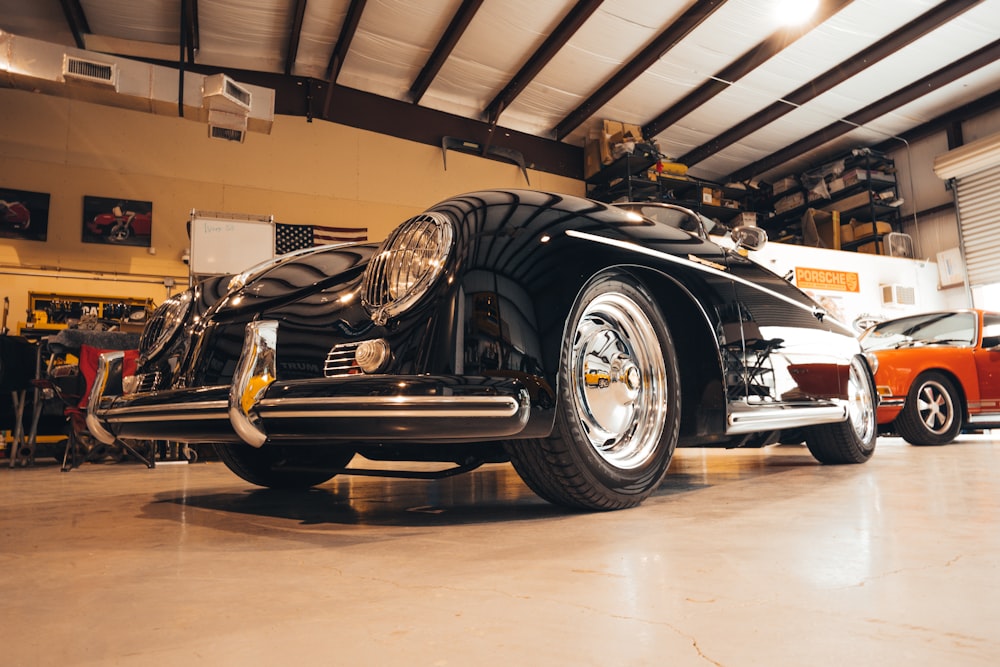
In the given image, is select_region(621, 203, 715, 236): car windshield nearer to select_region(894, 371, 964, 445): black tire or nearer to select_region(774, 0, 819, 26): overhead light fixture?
select_region(894, 371, 964, 445): black tire

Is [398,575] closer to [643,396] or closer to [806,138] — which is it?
[643,396]

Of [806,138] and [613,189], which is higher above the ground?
[806,138]

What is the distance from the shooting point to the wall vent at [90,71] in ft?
25.3

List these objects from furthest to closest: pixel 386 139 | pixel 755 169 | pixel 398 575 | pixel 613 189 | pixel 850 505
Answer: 1. pixel 755 169
2. pixel 613 189
3. pixel 386 139
4. pixel 850 505
5. pixel 398 575

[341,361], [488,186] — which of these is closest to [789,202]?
[488,186]

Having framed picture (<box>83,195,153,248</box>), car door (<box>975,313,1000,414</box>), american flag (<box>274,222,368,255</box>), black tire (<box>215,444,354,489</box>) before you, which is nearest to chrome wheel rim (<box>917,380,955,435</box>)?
car door (<box>975,313,1000,414</box>)

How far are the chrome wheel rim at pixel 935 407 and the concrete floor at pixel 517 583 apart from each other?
3728 millimetres

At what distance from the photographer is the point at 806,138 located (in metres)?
12.5

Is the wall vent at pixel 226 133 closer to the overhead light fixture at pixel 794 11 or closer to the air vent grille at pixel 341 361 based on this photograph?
the overhead light fixture at pixel 794 11

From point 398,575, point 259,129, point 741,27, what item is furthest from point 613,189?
point 398,575

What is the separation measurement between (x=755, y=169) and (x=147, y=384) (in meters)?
13.2

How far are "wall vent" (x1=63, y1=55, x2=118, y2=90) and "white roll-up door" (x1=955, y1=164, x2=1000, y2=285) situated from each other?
12808 millimetres

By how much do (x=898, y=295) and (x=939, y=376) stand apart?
689 cm

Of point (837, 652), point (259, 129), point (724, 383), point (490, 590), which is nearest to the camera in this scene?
point (837, 652)
